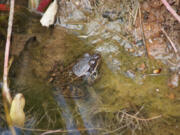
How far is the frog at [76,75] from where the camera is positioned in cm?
269

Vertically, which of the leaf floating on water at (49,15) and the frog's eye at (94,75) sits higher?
the leaf floating on water at (49,15)

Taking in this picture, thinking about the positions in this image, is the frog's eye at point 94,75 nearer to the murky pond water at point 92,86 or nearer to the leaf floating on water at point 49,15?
the murky pond water at point 92,86

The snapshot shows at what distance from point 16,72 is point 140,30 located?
5.99 ft

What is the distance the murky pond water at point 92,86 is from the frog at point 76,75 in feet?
0.04

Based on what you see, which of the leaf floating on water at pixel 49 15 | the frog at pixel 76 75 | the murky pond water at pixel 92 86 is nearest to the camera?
the murky pond water at pixel 92 86

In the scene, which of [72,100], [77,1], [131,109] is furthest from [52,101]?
[77,1]

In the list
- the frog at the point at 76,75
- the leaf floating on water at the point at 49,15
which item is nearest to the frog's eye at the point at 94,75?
the frog at the point at 76,75

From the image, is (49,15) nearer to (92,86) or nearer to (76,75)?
(76,75)

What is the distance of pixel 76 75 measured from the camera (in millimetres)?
2781

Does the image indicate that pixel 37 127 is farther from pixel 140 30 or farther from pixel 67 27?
pixel 140 30

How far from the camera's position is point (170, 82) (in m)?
2.62

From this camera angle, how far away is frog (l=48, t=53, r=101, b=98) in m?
2.69

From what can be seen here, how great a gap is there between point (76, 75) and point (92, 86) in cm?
28

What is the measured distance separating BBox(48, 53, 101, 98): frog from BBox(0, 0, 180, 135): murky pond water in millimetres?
13
